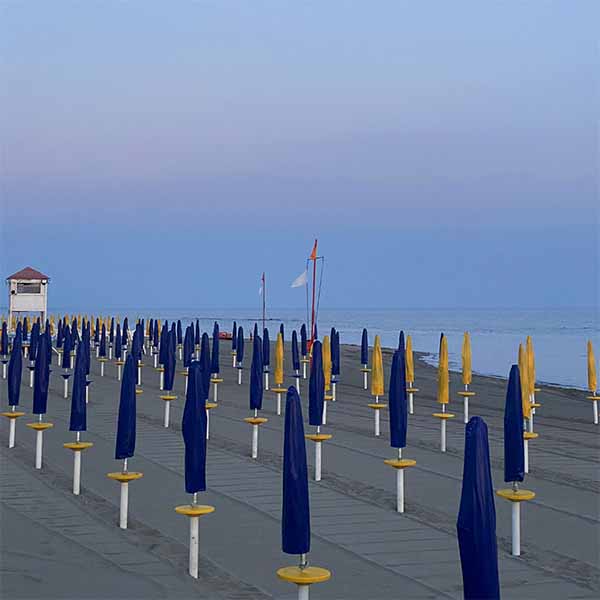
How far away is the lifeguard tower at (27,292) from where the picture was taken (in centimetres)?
3250

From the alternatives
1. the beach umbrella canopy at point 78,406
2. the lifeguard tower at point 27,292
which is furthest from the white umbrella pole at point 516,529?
the lifeguard tower at point 27,292

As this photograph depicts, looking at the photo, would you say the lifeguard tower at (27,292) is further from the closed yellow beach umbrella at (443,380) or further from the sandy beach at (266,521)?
the closed yellow beach umbrella at (443,380)

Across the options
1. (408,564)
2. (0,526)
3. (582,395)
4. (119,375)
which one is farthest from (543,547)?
(582,395)

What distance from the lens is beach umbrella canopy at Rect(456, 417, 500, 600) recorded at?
13.7 feet

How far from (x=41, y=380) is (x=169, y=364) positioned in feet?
13.2

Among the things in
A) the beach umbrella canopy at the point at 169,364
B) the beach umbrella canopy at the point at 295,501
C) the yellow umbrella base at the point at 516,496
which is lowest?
the yellow umbrella base at the point at 516,496

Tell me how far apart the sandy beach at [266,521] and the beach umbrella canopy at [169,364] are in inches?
30.5

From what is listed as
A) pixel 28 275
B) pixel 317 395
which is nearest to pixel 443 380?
pixel 317 395

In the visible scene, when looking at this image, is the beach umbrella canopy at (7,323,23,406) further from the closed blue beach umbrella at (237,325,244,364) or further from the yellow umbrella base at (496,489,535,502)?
the closed blue beach umbrella at (237,325,244,364)

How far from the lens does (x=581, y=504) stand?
367 inches

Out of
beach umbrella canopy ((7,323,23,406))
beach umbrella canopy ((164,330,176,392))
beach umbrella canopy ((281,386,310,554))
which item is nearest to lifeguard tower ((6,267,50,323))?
beach umbrella canopy ((164,330,176,392))

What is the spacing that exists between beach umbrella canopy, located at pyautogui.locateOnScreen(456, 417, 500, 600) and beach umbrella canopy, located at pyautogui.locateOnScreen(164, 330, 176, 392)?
9.75 m

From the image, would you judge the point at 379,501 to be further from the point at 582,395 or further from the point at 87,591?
the point at 582,395

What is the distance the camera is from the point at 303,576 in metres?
4.98
